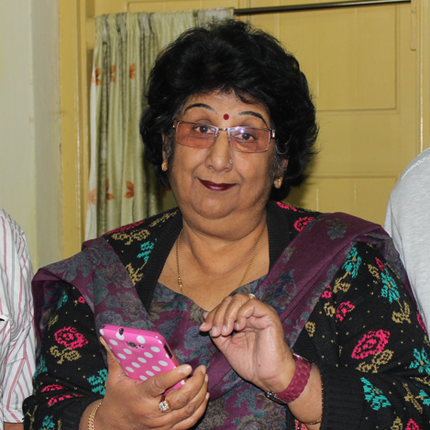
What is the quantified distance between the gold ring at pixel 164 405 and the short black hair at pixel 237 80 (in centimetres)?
78

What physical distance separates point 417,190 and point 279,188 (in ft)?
1.63

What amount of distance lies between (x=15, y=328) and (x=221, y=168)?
73 centimetres

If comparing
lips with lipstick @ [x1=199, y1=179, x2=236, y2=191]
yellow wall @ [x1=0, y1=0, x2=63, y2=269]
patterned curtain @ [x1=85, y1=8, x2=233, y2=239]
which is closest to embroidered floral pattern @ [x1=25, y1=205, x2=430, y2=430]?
lips with lipstick @ [x1=199, y1=179, x2=236, y2=191]

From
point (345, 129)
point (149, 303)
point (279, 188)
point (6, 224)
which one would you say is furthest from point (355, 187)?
point (6, 224)

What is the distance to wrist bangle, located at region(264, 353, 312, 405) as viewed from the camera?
1.20m

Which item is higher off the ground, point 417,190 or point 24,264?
→ point 417,190

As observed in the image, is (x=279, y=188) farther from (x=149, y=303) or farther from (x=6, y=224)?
(x=6, y=224)

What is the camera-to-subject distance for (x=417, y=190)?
1485 mm

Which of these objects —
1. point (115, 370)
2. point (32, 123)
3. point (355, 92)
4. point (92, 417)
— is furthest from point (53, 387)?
point (355, 92)

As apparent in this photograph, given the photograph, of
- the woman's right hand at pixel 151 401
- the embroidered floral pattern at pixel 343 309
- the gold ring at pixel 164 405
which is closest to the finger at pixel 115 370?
the woman's right hand at pixel 151 401

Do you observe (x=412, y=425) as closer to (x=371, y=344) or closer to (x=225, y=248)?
(x=371, y=344)

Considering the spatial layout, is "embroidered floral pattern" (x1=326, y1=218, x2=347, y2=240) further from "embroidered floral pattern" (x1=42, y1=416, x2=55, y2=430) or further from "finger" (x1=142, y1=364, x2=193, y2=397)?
"embroidered floral pattern" (x1=42, y1=416, x2=55, y2=430)

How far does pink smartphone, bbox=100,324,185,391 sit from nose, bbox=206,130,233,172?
1.87 ft

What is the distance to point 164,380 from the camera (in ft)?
3.61
